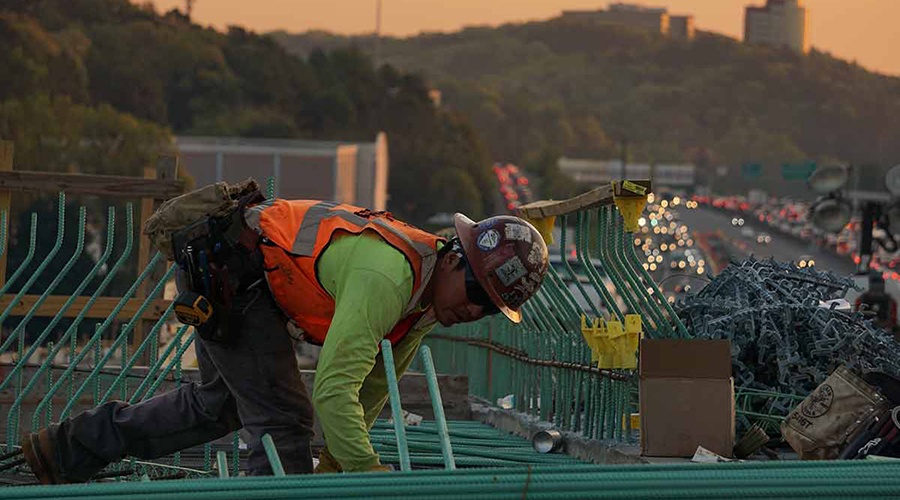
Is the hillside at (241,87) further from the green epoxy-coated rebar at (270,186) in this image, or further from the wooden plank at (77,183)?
the green epoxy-coated rebar at (270,186)

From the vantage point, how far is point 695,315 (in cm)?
979

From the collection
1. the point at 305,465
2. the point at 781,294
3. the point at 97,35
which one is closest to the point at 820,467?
the point at 305,465

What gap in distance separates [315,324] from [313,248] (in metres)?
0.34

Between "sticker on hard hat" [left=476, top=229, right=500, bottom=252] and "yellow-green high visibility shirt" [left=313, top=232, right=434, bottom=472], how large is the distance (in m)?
0.27

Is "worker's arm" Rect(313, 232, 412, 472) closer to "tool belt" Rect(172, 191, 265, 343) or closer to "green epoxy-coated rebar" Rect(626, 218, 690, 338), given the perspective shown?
"tool belt" Rect(172, 191, 265, 343)

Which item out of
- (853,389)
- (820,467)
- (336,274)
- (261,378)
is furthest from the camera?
(853,389)

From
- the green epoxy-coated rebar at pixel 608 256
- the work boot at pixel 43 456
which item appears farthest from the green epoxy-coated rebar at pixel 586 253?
the work boot at pixel 43 456

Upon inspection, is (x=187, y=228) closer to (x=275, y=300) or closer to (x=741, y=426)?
(x=275, y=300)

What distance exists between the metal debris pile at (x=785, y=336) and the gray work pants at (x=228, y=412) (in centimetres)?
304

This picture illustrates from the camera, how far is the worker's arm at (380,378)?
7055 millimetres

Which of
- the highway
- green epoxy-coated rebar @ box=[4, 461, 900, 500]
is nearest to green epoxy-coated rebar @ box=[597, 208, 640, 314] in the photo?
green epoxy-coated rebar @ box=[4, 461, 900, 500]

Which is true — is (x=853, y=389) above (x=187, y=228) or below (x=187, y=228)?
below

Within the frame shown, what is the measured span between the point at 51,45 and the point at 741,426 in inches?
3524

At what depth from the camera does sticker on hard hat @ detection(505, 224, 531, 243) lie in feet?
21.5
